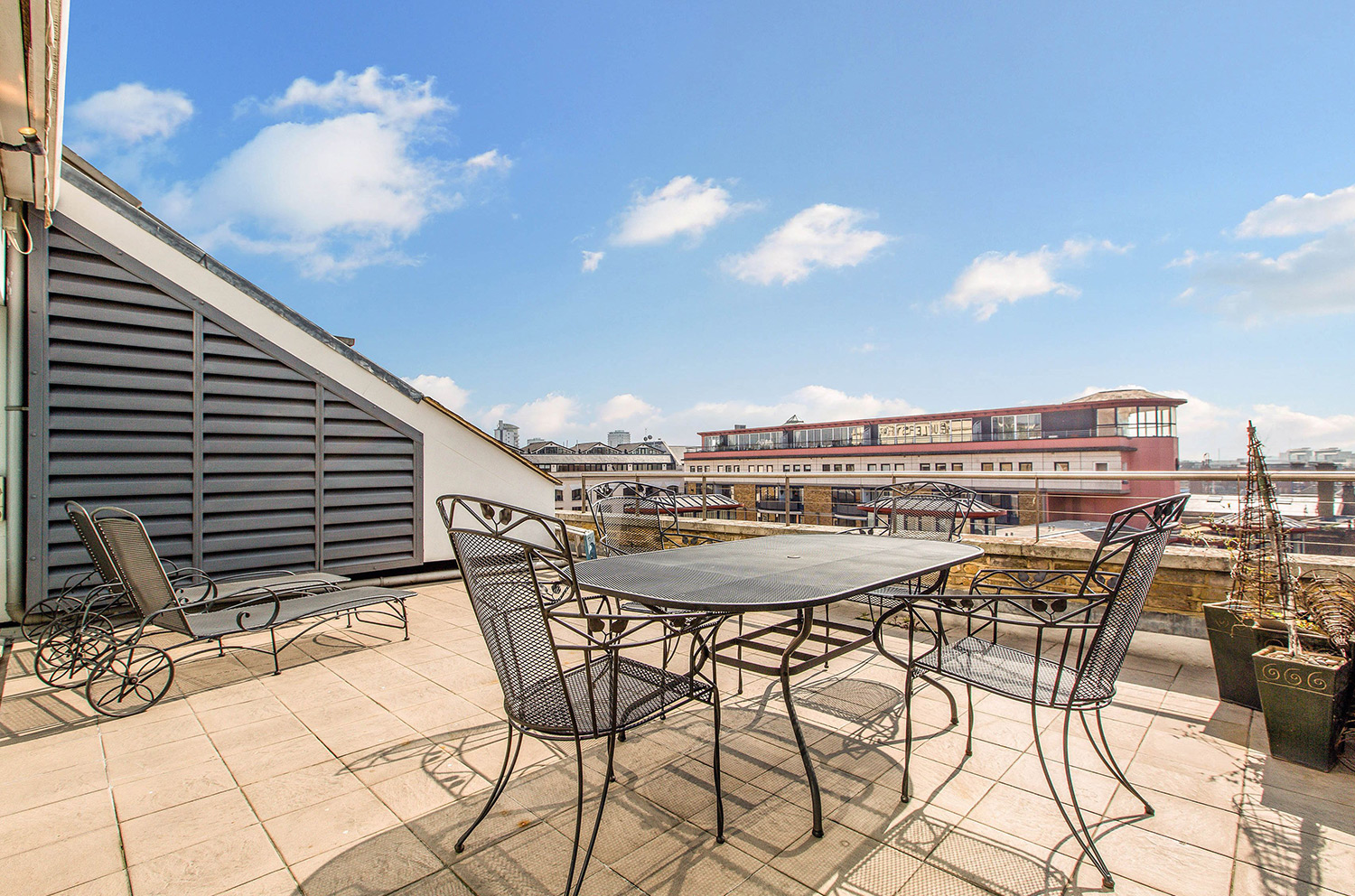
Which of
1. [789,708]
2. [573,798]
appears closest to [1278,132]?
[789,708]

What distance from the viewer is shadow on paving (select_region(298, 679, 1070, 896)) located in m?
1.46

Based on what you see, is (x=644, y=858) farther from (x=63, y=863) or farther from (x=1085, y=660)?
(x=63, y=863)

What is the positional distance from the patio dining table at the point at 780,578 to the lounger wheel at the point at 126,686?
7.24 feet

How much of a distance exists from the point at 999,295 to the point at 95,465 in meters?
27.3

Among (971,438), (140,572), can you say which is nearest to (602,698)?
(140,572)

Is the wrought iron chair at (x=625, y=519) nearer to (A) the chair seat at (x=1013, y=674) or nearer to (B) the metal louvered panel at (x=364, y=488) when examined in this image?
(A) the chair seat at (x=1013, y=674)

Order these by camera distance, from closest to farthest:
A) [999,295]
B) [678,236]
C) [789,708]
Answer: [789,708]
[678,236]
[999,295]

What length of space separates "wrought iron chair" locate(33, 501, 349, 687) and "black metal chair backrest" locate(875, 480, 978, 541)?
385cm

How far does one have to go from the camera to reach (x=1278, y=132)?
7949mm

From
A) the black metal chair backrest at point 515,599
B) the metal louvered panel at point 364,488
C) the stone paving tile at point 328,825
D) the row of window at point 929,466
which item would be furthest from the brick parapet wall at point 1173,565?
the row of window at point 929,466

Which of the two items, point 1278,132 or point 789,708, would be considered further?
point 1278,132

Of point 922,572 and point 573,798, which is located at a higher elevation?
point 922,572

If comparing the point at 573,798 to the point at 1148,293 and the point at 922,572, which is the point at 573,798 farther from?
the point at 1148,293

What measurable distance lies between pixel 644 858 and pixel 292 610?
2757 millimetres
